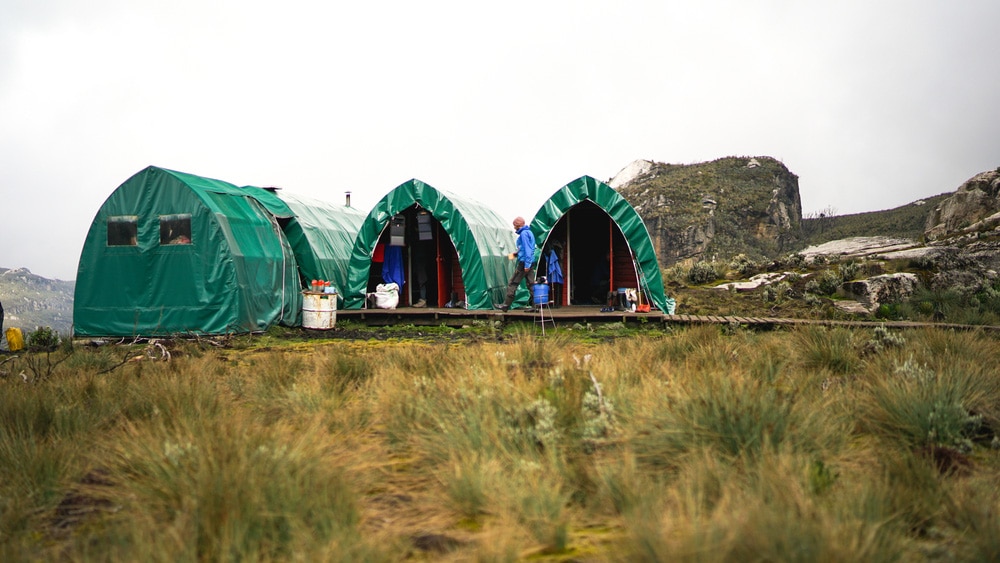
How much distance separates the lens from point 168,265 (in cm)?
1436

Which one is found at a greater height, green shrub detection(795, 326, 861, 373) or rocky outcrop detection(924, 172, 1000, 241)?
rocky outcrop detection(924, 172, 1000, 241)

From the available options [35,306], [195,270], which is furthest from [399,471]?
[35,306]

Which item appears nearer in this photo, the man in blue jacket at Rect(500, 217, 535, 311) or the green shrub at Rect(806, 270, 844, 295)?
the man in blue jacket at Rect(500, 217, 535, 311)

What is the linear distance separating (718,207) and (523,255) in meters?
51.0

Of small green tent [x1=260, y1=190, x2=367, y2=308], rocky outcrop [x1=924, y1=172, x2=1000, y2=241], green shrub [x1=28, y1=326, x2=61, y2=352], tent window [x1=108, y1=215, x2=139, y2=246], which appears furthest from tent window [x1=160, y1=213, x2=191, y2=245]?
rocky outcrop [x1=924, y1=172, x2=1000, y2=241]

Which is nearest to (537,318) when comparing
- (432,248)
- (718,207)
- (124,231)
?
(432,248)

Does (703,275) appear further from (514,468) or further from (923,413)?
(514,468)

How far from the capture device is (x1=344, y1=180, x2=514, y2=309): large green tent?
15758 mm

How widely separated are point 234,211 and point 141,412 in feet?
36.6

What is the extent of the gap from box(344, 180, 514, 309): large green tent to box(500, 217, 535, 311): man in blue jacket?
1.04 meters

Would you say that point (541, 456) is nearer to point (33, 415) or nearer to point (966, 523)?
point (966, 523)

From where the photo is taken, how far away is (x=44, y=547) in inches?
114

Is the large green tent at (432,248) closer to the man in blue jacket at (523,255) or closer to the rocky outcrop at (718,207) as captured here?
the man in blue jacket at (523,255)

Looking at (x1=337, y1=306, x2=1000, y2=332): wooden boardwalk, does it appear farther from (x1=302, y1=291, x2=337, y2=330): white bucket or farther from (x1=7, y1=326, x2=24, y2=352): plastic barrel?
(x1=7, y1=326, x2=24, y2=352): plastic barrel
